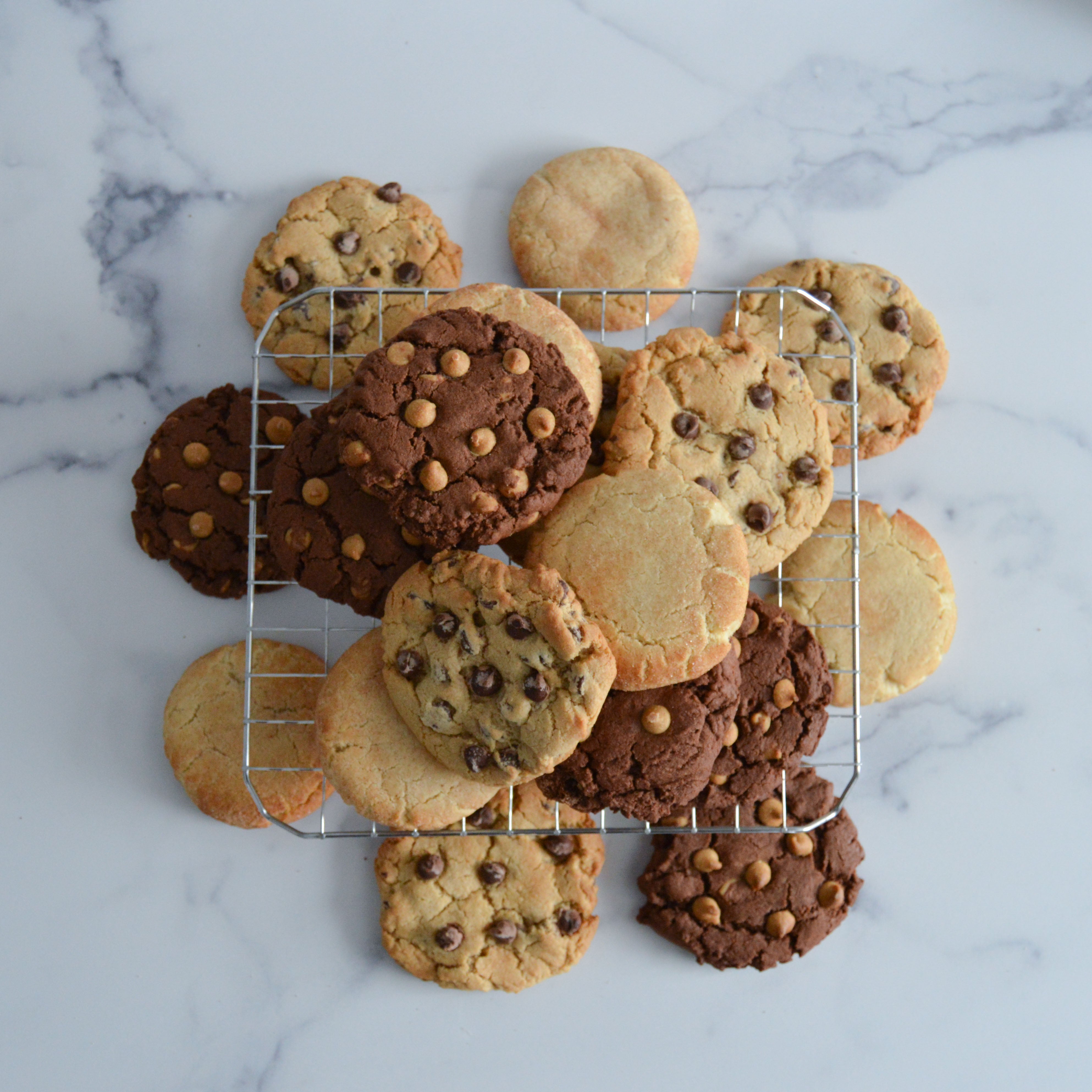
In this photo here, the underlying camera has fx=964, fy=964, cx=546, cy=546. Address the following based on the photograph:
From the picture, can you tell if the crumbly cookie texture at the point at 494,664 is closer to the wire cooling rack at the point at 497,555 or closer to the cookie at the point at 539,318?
the wire cooling rack at the point at 497,555

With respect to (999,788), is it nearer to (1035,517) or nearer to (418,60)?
(1035,517)

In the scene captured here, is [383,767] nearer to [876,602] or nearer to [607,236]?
[876,602]

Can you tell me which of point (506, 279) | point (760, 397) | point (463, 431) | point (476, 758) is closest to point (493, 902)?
point (476, 758)

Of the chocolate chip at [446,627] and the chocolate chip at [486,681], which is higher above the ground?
the chocolate chip at [446,627]

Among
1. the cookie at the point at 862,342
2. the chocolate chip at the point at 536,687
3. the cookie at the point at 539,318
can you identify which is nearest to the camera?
the chocolate chip at the point at 536,687

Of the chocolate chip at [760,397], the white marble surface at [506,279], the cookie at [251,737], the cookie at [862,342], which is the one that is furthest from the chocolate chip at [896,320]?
the cookie at [251,737]

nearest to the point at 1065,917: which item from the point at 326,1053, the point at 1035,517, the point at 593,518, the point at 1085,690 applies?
the point at 1085,690
